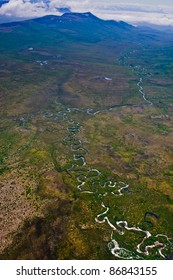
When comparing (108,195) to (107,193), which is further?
(107,193)

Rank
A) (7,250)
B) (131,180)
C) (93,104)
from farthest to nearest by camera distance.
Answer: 1. (93,104)
2. (131,180)
3. (7,250)

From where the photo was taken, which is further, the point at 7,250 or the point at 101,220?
the point at 101,220

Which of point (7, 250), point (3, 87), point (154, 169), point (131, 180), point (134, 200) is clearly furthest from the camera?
point (3, 87)

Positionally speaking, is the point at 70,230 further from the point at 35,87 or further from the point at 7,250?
the point at 35,87

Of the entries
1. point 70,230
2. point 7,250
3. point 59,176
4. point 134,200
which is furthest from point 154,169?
point 7,250

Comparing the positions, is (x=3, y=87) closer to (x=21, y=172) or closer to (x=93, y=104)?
(x=93, y=104)

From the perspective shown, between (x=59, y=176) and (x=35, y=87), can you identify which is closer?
(x=59, y=176)

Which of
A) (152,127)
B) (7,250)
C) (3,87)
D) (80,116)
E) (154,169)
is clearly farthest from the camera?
(3,87)

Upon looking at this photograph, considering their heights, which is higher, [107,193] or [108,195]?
[108,195]

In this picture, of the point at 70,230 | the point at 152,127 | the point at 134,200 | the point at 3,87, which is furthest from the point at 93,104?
the point at 70,230
